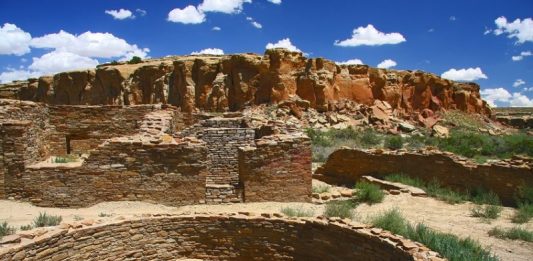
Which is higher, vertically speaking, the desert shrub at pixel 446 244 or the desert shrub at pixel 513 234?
the desert shrub at pixel 446 244

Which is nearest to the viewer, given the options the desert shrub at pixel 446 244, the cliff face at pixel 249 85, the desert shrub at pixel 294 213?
the desert shrub at pixel 446 244

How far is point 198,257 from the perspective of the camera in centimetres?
717

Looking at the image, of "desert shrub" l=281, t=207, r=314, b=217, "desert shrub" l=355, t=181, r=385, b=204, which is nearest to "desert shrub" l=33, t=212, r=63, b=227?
"desert shrub" l=281, t=207, r=314, b=217

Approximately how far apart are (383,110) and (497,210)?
91.9 ft

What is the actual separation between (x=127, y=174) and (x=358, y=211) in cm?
515

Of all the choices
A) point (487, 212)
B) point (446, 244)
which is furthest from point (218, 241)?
point (487, 212)

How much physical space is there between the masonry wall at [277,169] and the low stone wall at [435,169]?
158 inches

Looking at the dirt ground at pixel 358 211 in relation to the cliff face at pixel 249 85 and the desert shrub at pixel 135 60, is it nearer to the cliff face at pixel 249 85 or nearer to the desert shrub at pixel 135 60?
the cliff face at pixel 249 85

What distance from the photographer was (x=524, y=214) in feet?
30.3

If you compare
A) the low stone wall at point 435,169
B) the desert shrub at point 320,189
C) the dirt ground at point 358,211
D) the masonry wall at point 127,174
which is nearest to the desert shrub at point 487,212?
the dirt ground at point 358,211

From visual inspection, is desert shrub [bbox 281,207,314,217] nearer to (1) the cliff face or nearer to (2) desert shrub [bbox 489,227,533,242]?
(2) desert shrub [bbox 489,227,533,242]

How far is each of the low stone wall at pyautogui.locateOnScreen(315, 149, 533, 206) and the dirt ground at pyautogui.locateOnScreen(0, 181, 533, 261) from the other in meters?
1.08

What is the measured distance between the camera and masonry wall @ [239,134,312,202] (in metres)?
9.98

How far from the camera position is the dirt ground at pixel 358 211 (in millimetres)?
8625
